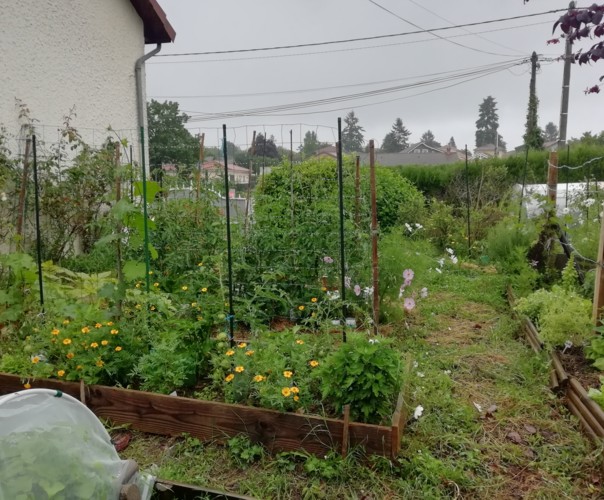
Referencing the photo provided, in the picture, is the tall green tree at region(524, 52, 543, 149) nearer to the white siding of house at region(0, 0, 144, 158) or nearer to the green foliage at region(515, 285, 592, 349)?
the white siding of house at region(0, 0, 144, 158)

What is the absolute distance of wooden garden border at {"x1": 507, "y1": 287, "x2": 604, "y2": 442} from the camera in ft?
8.28

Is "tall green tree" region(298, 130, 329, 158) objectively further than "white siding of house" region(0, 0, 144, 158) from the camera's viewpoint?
No

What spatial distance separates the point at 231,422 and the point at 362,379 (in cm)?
79

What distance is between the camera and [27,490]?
1.50 m

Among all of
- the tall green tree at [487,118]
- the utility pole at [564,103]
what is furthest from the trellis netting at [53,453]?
the tall green tree at [487,118]

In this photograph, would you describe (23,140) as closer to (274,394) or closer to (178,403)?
(178,403)

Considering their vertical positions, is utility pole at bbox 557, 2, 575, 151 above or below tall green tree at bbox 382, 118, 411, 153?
below

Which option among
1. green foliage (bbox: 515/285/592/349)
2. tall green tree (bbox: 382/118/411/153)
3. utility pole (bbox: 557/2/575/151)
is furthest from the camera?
tall green tree (bbox: 382/118/411/153)

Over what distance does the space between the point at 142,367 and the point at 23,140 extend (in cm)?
468

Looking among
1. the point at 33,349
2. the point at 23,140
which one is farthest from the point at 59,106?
the point at 33,349

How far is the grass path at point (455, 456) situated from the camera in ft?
7.55

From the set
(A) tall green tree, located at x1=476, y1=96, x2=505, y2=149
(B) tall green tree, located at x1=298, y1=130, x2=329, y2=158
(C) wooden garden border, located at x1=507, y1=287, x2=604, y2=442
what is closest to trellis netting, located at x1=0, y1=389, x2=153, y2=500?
(C) wooden garden border, located at x1=507, y1=287, x2=604, y2=442

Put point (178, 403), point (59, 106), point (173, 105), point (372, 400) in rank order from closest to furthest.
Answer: point (372, 400), point (178, 403), point (59, 106), point (173, 105)

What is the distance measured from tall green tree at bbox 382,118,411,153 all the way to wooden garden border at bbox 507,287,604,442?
189ft
